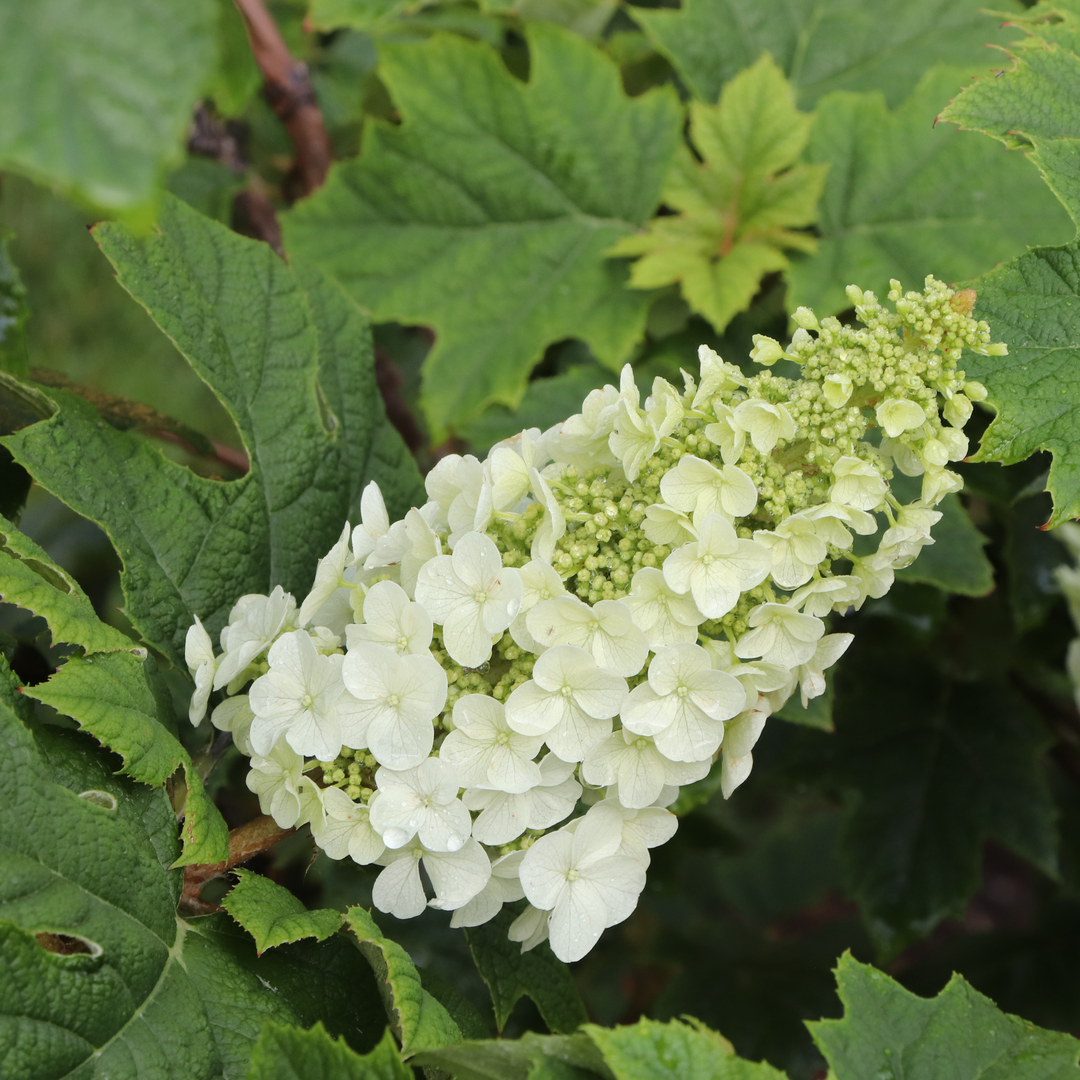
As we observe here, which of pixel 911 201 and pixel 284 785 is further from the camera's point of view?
pixel 911 201

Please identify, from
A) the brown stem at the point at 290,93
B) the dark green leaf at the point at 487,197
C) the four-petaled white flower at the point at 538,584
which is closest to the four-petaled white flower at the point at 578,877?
the four-petaled white flower at the point at 538,584

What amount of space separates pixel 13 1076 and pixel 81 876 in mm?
181

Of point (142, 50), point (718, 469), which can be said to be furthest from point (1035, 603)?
point (142, 50)

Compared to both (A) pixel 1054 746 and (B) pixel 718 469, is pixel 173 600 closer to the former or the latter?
(B) pixel 718 469

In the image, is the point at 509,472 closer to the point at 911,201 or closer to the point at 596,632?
the point at 596,632

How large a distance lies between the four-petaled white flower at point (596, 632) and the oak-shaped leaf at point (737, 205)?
2.80 feet

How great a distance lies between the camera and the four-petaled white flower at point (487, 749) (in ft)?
3.49

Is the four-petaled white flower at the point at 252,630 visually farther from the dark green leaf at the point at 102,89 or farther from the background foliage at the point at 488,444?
the dark green leaf at the point at 102,89

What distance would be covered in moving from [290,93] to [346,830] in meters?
1.67

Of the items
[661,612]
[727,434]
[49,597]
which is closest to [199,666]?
[49,597]

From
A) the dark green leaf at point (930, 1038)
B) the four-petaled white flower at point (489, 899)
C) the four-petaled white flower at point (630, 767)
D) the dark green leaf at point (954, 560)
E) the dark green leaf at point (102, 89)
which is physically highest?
the dark green leaf at point (102, 89)

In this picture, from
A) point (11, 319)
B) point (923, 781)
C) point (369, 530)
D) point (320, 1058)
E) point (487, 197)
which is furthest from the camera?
point (923, 781)

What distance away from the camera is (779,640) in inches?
42.8

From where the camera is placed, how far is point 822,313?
181 cm
